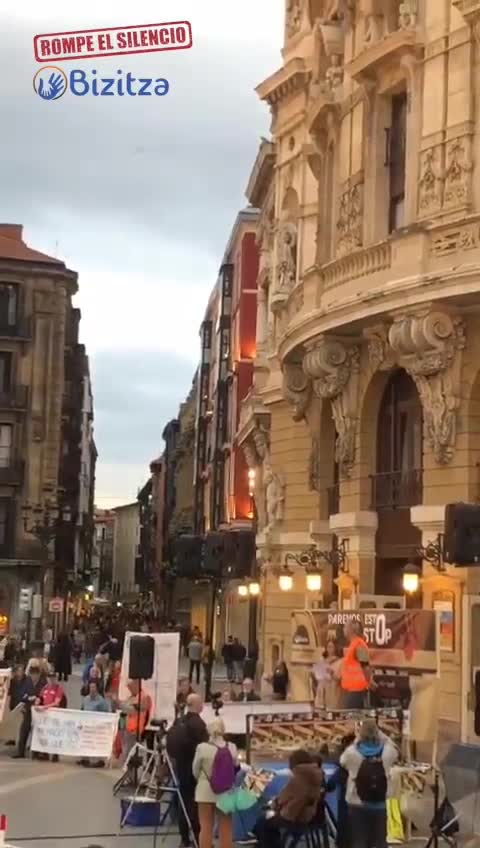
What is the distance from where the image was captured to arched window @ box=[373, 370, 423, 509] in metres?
23.6

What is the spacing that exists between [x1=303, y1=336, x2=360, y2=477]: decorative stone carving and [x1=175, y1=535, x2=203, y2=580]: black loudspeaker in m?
5.03

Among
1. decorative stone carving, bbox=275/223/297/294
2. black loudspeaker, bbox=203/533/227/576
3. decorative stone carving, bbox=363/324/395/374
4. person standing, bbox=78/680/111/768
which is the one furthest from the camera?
decorative stone carving, bbox=275/223/297/294

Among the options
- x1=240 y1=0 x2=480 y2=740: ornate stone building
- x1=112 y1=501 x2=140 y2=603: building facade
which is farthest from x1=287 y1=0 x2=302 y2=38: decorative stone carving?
x1=112 y1=501 x2=140 y2=603: building facade

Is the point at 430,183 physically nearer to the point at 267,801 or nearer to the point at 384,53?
the point at 384,53

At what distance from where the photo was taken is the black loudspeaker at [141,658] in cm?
1795

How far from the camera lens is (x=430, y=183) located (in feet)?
72.9

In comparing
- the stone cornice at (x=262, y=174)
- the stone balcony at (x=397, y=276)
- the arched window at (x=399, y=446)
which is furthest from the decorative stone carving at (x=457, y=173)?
the stone cornice at (x=262, y=174)

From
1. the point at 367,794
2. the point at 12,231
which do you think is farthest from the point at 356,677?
the point at 12,231

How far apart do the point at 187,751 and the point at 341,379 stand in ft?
37.8

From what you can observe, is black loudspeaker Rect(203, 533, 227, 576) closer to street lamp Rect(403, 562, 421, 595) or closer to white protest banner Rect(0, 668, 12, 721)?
white protest banner Rect(0, 668, 12, 721)

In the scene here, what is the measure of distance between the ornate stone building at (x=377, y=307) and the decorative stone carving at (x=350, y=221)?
39 millimetres

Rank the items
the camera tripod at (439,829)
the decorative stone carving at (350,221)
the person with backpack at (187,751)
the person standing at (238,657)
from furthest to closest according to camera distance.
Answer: the person standing at (238,657) → the decorative stone carving at (350,221) → the person with backpack at (187,751) → the camera tripod at (439,829)

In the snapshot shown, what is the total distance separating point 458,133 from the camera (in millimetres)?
21828

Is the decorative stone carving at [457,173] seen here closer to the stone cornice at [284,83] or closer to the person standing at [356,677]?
the person standing at [356,677]
